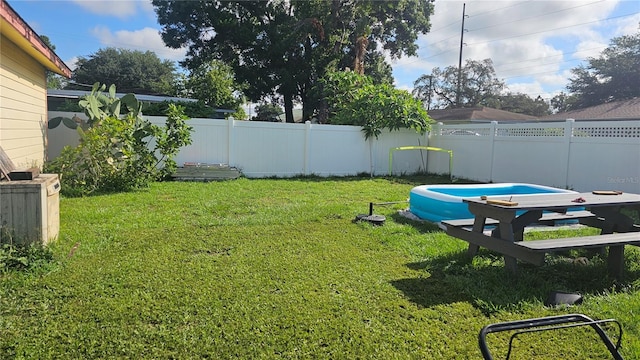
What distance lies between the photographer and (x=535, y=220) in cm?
391

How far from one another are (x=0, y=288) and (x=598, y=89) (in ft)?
132

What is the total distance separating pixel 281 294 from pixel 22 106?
668 cm

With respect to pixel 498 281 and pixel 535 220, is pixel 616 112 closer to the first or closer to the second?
pixel 535 220

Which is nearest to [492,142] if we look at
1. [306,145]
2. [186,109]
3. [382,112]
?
[382,112]

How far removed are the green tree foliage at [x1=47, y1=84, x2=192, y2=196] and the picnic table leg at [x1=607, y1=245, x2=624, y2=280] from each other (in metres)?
7.89

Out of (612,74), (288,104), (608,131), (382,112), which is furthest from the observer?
(612,74)

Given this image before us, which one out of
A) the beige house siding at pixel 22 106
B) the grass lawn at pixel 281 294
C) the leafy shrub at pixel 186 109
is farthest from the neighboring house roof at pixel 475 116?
the beige house siding at pixel 22 106

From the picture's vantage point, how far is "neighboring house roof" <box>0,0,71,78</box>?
4918 mm

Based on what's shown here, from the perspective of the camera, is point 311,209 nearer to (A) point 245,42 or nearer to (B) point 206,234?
(B) point 206,234

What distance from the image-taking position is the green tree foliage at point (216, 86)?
68.7ft

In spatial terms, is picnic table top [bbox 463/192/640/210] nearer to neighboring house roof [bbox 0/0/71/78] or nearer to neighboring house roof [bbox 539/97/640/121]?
neighboring house roof [bbox 0/0/71/78]

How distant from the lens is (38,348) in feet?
7.34

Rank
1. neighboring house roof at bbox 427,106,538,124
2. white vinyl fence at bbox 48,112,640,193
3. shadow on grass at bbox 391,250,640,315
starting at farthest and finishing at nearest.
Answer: neighboring house roof at bbox 427,106,538,124 < white vinyl fence at bbox 48,112,640,193 < shadow on grass at bbox 391,250,640,315

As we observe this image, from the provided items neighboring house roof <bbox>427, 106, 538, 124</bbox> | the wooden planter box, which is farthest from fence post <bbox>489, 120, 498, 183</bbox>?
neighboring house roof <bbox>427, 106, 538, 124</bbox>
